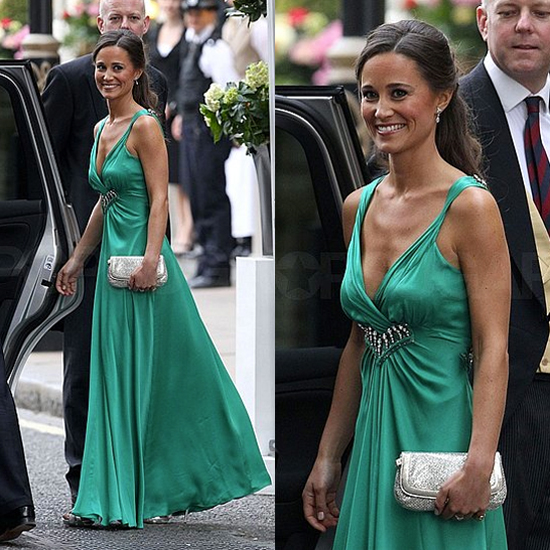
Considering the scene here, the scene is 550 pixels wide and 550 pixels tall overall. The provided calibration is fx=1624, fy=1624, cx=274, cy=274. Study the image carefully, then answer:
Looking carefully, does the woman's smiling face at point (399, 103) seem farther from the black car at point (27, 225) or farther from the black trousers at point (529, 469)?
the black car at point (27, 225)

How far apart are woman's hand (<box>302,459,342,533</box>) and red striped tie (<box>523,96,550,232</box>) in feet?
2.42

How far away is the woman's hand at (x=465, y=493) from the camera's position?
3.08 meters

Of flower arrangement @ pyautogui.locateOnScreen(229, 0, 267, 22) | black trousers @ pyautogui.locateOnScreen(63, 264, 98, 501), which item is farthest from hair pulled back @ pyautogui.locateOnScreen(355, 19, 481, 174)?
black trousers @ pyautogui.locateOnScreen(63, 264, 98, 501)

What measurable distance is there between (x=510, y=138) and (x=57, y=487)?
3185 mm

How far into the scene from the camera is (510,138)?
11.9ft

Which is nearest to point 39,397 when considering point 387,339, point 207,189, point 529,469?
point 207,189

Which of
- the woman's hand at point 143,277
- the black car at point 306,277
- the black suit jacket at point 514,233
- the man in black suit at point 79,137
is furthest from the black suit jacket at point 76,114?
the black suit jacket at point 514,233

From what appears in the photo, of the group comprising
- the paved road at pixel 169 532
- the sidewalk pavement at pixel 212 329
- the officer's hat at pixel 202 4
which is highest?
the officer's hat at pixel 202 4

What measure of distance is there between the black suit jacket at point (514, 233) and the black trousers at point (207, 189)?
163cm

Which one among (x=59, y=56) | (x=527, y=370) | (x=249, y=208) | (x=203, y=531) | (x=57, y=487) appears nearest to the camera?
(x=527, y=370)

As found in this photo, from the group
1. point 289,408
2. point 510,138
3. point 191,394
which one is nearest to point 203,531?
point 191,394

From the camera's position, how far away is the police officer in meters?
5.20

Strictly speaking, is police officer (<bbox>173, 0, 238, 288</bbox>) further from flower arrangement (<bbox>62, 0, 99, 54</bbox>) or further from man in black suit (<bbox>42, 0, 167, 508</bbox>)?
flower arrangement (<bbox>62, 0, 99, 54</bbox>)

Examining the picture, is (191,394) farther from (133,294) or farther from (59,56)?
(59,56)
